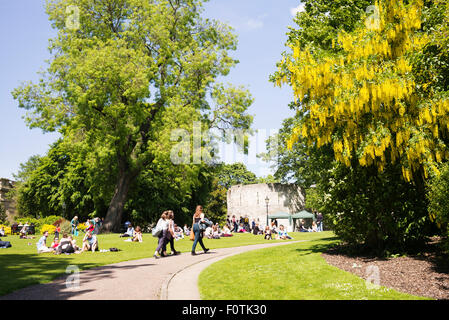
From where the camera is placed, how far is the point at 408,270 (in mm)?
9656

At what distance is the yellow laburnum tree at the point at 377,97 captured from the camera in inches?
410

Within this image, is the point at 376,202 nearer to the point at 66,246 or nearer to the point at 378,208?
the point at 378,208

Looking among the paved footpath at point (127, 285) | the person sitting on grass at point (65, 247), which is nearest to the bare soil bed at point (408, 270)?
the paved footpath at point (127, 285)

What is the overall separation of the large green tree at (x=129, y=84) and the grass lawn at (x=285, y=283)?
17891 millimetres

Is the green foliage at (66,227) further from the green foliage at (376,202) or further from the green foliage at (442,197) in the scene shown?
the green foliage at (442,197)

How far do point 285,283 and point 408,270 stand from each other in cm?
380

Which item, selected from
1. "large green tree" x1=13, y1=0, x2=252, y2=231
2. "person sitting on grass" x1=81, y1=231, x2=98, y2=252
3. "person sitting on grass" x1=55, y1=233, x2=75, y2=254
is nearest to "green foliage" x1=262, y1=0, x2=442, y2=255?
"person sitting on grass" x1=81, y1=231, x2=98, y2=252

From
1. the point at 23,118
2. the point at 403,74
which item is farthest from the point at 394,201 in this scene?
the point at 23,118

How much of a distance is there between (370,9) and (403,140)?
A: 16.8ft

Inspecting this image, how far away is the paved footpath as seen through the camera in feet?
23.7

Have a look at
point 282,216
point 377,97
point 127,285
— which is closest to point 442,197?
point 377,97

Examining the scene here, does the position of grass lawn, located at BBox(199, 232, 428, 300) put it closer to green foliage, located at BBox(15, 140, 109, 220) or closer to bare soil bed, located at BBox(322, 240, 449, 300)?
bare soil bed, located at BBox(322, 240, 449, 300)

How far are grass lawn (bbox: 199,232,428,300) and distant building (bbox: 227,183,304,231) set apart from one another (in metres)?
36.0

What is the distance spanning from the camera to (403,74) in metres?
10.8
